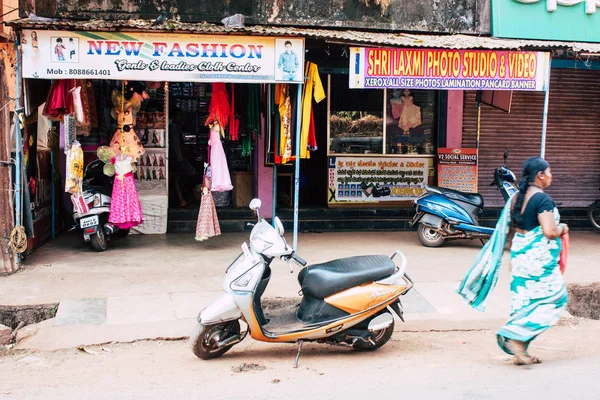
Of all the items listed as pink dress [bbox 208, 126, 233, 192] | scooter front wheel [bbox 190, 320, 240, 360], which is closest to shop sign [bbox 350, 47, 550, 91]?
pink dress [bbox 208, 126, 233, 192]

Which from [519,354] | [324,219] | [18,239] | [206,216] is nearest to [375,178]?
[324,219]

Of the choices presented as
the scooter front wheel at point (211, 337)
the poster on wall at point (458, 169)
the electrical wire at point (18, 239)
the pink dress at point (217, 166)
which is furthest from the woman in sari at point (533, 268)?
the poster on wall at point (458, 169)

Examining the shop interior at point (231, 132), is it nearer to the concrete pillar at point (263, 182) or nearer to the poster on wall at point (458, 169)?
the concrete pillar at point (263, 182)

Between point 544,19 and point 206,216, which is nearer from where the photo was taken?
point 206,216

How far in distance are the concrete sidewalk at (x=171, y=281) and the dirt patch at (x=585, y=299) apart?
0.76 ft

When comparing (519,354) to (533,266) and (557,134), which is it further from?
(557,134)

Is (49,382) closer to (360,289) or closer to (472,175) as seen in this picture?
(360,289)

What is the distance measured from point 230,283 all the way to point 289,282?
8.91 feet

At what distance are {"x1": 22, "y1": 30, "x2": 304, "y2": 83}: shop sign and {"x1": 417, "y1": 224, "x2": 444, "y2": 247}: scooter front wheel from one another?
10.6 feet

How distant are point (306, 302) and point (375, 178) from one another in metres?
6.68

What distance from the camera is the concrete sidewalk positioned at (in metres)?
6.77

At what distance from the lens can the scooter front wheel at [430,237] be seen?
10.5 metres

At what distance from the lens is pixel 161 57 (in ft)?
28.2

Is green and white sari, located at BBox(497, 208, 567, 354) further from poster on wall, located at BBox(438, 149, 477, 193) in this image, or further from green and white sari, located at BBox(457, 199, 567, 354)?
poster on wall, located at BBox(438, 149, 477, 193)
